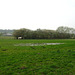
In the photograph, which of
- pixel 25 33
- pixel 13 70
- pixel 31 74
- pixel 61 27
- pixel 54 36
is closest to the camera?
pixel 31 74

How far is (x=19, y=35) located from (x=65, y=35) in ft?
136

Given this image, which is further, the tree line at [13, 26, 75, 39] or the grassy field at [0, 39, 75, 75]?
the tree line at [13, 26, 75, 39]

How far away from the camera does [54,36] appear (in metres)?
88.5

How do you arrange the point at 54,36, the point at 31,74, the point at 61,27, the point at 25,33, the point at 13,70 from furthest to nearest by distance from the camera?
the point at 61,27 → the point at 54,36 → the point at 25,33 → the point at 13,70 → the point at 31,74

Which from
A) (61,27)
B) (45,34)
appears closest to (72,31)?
(61,27)

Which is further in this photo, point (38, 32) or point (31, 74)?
point (38, 32)

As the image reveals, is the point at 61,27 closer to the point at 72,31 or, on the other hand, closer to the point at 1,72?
the point at 72,31

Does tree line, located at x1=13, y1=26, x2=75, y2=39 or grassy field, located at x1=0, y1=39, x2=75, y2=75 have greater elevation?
tree line, located at x1=13, y1=26, x2=75, y2=39

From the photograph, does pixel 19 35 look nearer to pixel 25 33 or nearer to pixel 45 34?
pixel 25 33

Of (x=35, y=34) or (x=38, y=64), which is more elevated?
(x=35, y=34)

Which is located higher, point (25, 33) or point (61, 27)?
point (61, 27)

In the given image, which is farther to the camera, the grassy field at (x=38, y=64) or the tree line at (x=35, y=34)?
the tree line at (x=35, y=34)

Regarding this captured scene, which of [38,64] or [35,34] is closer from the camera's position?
[38,64]

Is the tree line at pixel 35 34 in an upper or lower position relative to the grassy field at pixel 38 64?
upper
